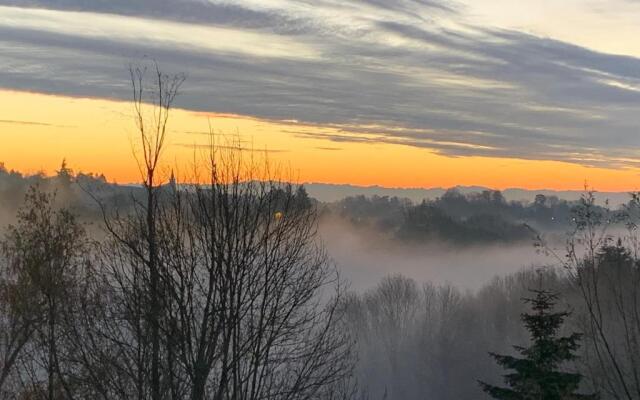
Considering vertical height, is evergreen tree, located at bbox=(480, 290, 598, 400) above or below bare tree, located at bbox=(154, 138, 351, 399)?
below

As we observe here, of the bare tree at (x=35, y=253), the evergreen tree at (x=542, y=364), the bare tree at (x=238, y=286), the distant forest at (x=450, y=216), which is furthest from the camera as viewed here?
the distant forest at (x=450, y=216)

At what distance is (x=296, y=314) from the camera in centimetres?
1114

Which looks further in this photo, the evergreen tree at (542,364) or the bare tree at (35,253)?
the bare tree at (35,253)

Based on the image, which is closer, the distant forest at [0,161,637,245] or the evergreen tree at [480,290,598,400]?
the evergreen tree at [480,290,598,400]

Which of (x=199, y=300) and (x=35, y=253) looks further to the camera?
(x=35, y=253)

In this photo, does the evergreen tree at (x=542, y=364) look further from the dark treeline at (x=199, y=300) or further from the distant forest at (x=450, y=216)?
the distant forest at (x=450, y=216)

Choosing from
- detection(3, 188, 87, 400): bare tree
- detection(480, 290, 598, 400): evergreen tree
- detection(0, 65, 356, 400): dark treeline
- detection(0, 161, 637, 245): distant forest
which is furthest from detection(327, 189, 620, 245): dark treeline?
detection(0, 65, 356, 400): dark treeline

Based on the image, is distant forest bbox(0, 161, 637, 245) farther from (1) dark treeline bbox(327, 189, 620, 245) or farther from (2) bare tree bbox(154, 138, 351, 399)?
(2) bare tree bbox(154, 138, 351, 399)

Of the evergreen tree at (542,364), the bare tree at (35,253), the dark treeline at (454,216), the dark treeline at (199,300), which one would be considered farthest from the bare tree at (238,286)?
the dark treeline at (454,216)

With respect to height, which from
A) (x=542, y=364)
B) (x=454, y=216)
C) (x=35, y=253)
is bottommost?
(x=454, y=216)

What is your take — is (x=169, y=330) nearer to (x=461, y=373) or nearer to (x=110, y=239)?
(x=110, y=239)

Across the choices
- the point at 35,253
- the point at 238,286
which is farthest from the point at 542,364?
the point at 35,253

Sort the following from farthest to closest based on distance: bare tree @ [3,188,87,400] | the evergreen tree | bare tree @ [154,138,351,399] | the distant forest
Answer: the distant forest
bare tree @ [3,188,87,400]
the evergreen tree
bare tree @ [154,138,351,399]

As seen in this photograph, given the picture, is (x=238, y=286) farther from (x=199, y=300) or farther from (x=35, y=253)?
(x=35, y=253)
